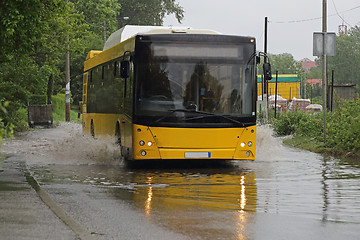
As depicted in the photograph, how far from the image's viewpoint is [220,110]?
16406mm

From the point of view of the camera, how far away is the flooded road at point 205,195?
8.09m

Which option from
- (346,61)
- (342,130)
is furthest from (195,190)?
(346,61)

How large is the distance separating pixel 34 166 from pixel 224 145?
4459mm

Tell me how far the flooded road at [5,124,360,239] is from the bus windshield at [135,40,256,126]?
123 cm

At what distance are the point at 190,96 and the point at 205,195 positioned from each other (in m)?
5.13

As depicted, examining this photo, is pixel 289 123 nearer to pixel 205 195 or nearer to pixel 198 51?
pixel 198 51

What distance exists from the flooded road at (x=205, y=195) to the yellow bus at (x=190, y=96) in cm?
58

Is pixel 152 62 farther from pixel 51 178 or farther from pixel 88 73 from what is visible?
pixel 88 73

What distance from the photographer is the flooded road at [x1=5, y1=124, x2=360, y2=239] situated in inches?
318

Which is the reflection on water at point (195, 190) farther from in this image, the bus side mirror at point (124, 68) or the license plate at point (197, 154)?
the bus side mirror at point (124, 68)

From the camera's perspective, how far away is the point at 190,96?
642 inches

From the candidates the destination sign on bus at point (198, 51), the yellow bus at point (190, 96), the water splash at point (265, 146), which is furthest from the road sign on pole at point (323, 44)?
the destination sign on bus at point (198, 51)

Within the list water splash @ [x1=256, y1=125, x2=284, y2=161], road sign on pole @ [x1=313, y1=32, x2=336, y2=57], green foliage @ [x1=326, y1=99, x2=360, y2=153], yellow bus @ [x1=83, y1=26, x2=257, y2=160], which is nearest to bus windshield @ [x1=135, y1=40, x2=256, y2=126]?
yellow bus @ [x1=83, y1=26, x2=257, y2=160]

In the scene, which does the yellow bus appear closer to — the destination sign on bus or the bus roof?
the destination sign on bus
